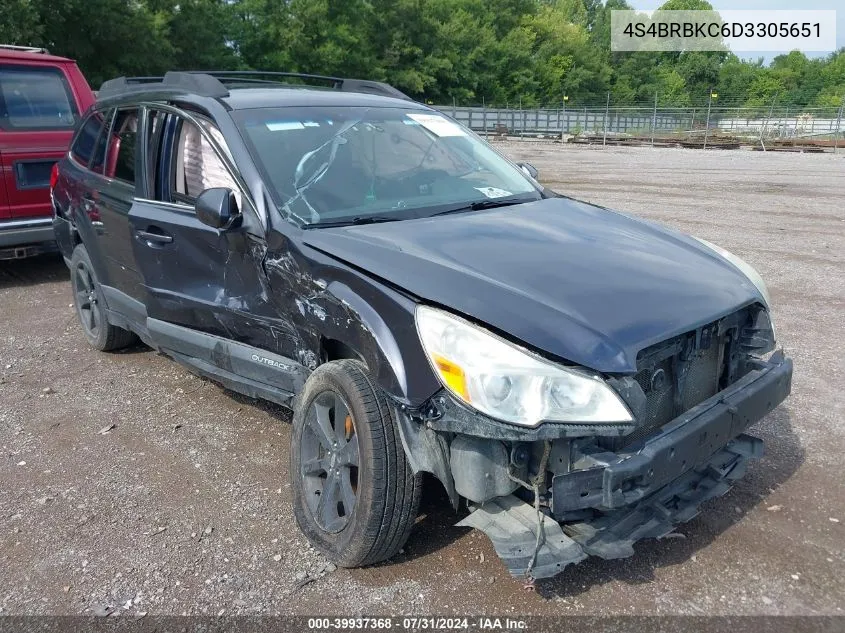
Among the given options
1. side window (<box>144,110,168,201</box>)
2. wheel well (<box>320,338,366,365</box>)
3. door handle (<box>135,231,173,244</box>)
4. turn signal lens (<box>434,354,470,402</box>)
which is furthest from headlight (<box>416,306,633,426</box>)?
side window (<box>144,110,168,201</box>)

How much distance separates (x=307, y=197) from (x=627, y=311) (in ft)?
5.16

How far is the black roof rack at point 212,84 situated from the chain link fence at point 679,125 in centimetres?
2880

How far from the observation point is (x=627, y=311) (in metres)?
2.58

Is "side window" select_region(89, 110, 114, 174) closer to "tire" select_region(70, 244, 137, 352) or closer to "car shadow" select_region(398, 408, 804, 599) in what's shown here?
"tire" select_region(70, 244, 137, 352)

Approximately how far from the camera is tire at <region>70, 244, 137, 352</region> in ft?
17.1

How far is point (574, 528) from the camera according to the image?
2.54m

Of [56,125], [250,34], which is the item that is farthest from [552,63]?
[56,125]

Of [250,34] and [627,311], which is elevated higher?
[250,34]

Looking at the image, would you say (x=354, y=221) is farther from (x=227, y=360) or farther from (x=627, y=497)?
(x=627, y=497)

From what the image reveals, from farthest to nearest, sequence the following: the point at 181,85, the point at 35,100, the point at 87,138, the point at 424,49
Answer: the point at 424,49
the point at 35,100
the point at 87,138
the point at 181,85

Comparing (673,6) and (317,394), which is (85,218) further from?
A: (673,6)

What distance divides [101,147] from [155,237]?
145 centimetres

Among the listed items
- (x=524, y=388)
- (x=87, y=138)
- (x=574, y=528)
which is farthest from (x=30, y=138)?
(x=574, y=528)

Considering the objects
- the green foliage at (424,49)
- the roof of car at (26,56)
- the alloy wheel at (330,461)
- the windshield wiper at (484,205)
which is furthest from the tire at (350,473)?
the green foliage at (424,49)
